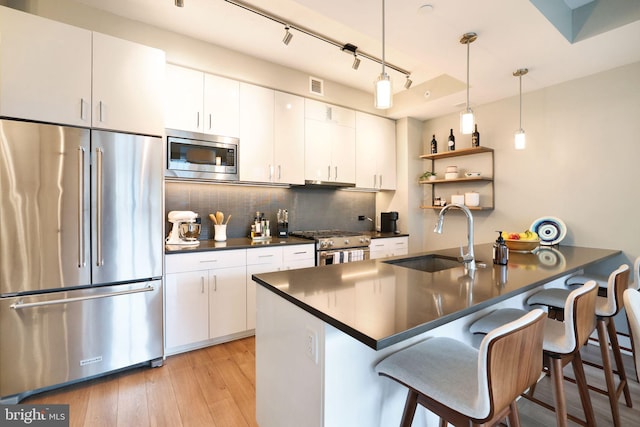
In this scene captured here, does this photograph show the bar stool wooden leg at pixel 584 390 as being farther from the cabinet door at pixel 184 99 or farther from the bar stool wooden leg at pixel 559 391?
the cabinet door at pixel 184 99

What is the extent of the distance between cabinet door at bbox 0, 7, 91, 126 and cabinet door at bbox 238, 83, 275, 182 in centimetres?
129

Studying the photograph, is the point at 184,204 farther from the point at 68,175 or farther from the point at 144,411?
the point at 144,411

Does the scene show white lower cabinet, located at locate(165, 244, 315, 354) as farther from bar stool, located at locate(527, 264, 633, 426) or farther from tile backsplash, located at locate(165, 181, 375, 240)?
bar stool, located at locate(527, 264, 633, 426)

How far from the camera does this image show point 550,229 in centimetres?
295

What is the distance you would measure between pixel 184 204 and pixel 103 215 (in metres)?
0.96

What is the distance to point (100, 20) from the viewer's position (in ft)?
7.64

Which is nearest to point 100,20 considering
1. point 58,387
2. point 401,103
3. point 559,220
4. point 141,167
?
point 141,167

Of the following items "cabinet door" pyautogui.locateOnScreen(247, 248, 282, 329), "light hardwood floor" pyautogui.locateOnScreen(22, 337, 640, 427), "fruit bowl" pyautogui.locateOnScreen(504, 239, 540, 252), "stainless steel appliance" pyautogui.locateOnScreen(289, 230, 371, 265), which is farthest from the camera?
"stainless steel appliance" pyautogui.locateOnScreen(289, 230, 371, 265)

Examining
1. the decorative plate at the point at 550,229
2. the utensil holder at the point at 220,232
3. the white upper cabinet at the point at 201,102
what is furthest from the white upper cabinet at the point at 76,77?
the decorative plate at the point at 550,229

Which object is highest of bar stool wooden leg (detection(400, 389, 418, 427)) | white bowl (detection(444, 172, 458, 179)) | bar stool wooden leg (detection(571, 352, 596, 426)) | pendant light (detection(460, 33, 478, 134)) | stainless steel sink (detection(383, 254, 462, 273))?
pendant light (detection(460, 33, 478, 134))

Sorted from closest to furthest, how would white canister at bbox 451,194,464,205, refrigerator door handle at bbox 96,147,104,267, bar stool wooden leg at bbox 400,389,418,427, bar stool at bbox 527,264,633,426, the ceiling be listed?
bar stool wooden leg at bbox 400,389,418,427
bar stool at bbox 527,264,633,426
the ceiling
refrigerator door handle at bbox 96,147,104,267
white canister at bbox 451,194,464,205

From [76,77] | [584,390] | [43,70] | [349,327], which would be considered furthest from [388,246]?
[43,70]

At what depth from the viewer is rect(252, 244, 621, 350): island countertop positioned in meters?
0.92

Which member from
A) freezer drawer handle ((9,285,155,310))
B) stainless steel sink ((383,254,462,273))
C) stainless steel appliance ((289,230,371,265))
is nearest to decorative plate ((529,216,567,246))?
stainless steel sink ((383,254,462,273))
